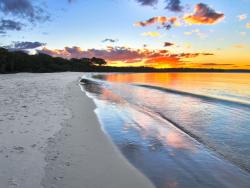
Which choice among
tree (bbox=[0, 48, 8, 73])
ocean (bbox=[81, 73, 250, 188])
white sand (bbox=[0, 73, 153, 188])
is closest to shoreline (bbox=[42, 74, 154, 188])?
white sand (bbox=[0, 73, 153, 188])

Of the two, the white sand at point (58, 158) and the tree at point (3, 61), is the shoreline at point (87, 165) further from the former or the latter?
the tree at point (3, 61)

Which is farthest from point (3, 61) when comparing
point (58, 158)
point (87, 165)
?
point (87, 165)

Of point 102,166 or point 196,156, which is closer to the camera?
point 102,166

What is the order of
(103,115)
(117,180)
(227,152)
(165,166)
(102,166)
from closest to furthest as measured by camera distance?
(117,180) → (102,166) → (165,166) → (227,152) → (103,115)

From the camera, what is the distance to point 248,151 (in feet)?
33.1

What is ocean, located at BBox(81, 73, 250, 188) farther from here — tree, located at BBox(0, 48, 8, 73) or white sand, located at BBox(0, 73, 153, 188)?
tree, located at BBox(0, 48, 8, 73)

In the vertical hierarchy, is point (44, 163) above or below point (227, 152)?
above

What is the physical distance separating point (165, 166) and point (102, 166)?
1.77m

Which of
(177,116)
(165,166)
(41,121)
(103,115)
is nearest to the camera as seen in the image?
(165,166)

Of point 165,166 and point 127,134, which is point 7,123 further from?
point 165,166

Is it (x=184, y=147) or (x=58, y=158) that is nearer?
(x=58, y=158)

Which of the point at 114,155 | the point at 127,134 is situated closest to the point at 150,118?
the point at 127,134

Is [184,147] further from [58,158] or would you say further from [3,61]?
[3,61]

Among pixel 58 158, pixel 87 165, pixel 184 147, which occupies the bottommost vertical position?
pixel 184 147
